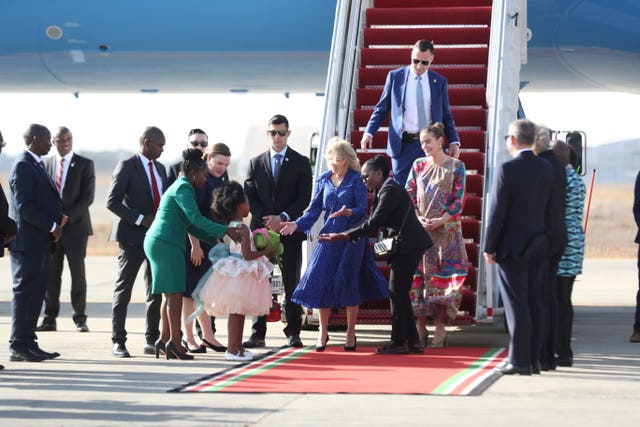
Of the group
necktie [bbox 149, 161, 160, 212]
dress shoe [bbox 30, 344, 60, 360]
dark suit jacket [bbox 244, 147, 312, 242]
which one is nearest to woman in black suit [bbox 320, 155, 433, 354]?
dark suit jacket [bbox 244, 147, 312, 242]

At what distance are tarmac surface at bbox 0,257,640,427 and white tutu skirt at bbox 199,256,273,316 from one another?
356 mm

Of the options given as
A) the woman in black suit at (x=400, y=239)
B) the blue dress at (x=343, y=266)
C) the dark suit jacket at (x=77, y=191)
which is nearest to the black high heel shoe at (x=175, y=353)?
the blue dress at (x=343, y=266)

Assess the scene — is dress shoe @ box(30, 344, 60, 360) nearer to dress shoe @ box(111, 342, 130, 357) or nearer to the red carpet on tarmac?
dress shoe @ box(111, 342, 130, 357)

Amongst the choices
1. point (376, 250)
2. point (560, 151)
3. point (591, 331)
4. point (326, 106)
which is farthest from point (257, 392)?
point (591, 331)

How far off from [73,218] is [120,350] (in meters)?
2.18

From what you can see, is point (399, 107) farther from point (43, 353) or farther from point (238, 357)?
point (43, 353)

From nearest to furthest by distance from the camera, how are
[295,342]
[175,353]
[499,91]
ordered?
[175,353] → [295,342] → [499,91]

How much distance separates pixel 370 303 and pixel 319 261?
3.06 feet

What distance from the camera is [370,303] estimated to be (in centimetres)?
933

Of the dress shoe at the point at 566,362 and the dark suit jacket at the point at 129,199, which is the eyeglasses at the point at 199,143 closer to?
the dark suit jacket at the point at 129,199

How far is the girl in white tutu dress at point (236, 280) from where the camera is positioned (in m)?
7.96

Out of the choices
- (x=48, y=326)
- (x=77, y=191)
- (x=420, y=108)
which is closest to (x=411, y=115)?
(x=420, y=108)

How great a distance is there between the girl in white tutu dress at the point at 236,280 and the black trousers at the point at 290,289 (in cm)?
82

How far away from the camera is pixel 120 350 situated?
27.7ft
